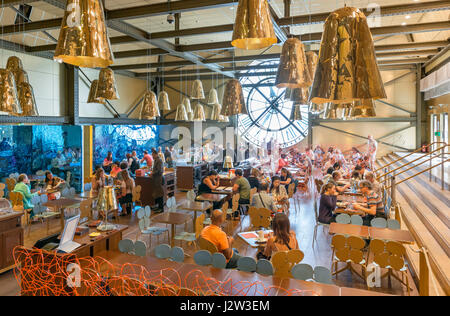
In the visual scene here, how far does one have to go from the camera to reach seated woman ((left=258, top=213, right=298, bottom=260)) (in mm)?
4574

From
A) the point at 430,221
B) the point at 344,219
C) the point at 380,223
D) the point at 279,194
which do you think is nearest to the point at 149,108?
the point at 279,194

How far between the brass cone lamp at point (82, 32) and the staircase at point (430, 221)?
13.5 ft

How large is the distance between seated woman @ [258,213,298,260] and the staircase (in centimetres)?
171

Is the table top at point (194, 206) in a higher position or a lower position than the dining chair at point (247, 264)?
higher

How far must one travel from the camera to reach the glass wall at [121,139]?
1412cm

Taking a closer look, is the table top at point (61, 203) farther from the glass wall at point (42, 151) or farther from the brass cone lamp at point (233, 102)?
the brass cone lamp at point (233, 102)

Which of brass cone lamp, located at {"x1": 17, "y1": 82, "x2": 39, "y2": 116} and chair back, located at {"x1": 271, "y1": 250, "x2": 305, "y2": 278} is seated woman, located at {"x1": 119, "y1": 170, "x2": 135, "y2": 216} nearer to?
brass cone lamp, located at {"x1": 17, "y1": 82, "x2": 39, "y2": 116}

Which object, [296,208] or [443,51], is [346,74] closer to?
[296,208]

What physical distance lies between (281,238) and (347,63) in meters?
3.57

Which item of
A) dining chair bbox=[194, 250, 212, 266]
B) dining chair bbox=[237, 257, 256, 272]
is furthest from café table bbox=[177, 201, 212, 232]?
dining chair bbox=[237, 257, 256, 272]

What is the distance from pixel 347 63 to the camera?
1414 mm

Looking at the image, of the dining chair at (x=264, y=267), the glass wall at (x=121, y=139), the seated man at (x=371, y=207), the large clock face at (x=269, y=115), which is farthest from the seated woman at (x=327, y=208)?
the large clock face at (x=269, y=115)

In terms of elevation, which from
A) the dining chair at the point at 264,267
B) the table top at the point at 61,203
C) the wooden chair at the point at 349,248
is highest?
the table top at the point at 61,203

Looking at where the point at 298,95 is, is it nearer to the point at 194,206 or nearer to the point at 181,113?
the point at 194,206
